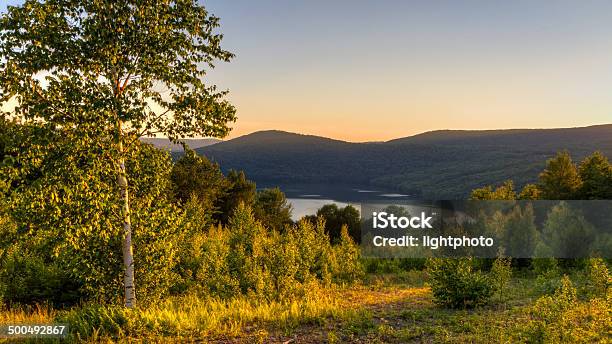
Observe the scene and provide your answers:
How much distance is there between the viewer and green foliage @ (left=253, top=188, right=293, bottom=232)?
149ft

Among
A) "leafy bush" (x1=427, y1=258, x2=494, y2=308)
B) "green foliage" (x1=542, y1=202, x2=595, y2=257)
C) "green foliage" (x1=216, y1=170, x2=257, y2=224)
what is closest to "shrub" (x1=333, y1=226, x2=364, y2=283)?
"leafy bush" (x1=427, y1=258, x2=494, y2=308)

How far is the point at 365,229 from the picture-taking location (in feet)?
152

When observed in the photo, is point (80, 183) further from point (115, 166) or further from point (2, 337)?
point (2, 337)

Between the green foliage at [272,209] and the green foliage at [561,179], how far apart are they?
32.2m

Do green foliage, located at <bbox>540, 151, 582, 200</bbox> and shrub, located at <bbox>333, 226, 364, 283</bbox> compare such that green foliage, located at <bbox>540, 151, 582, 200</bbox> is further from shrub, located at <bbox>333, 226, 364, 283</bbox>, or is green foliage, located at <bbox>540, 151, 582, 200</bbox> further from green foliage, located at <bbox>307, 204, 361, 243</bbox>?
shrub, located at <bbox>333, 226, 364, 283</bbox>

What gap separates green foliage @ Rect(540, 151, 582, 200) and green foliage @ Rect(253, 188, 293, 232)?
32233 mm

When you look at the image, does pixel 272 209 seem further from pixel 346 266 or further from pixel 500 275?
pixel 500 275

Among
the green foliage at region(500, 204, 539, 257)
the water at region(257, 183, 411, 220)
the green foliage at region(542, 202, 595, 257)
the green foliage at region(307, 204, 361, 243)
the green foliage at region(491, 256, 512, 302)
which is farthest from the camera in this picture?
the water at region(257, 183, 411, 220)

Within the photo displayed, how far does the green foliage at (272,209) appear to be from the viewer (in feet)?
149

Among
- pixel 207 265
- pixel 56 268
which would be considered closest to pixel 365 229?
pixel 207 265

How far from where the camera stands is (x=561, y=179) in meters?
53.2

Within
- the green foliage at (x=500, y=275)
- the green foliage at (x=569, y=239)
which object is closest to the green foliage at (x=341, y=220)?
the green foliage at (x=569, y=239)

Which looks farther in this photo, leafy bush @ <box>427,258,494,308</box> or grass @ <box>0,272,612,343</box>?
leafy bush @ <box>427,258,494,308</box>

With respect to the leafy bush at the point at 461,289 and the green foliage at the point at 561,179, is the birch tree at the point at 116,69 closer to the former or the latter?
the leafy bush at the point at 461,289
